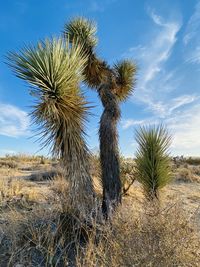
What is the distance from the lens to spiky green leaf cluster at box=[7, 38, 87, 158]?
5.80 m

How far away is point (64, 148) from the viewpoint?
5906mm

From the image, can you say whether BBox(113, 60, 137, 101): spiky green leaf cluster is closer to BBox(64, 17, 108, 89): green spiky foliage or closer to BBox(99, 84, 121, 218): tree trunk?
BBox(64, 17, 108, 89): green spiky foliage

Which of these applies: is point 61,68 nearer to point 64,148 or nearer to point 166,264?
point 64,148

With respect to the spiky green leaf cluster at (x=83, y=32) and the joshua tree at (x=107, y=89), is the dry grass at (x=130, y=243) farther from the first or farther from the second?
the spiky green leaf cluster at (x=83, y=32)

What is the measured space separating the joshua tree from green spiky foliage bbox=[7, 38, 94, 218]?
2.67 feet

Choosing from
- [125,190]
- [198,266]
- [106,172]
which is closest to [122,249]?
[198,266]

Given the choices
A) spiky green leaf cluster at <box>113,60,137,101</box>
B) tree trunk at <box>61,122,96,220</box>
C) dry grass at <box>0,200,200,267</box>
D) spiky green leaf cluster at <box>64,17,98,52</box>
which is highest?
spiky green leaf cluster at <box>64,17,98,52</box>

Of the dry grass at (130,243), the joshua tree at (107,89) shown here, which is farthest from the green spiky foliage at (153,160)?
the dry grass at (130,243)

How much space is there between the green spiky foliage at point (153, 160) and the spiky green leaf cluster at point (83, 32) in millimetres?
2713

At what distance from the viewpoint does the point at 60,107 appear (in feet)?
19.5

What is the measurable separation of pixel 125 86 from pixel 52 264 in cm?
559

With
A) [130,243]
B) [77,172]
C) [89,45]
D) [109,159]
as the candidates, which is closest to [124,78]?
[89,45]

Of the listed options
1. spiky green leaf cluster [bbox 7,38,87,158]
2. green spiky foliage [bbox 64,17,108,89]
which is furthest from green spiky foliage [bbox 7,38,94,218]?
green spiky foliage [bbox 64,17,108,89]

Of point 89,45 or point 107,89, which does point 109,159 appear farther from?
point 89,45
